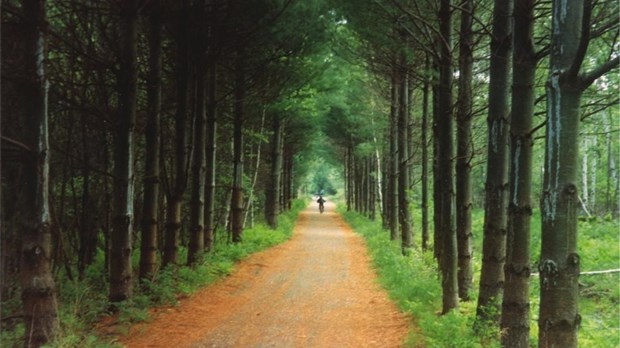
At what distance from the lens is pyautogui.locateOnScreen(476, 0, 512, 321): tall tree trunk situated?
5.59 metres

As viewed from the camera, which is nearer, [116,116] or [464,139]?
[464,139]

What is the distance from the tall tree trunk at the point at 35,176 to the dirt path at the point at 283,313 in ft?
5.21

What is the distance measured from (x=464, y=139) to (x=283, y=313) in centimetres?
419

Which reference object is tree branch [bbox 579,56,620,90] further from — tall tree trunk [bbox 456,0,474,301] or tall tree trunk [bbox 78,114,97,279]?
tall tree trunk [bbox 78,114,97,279]

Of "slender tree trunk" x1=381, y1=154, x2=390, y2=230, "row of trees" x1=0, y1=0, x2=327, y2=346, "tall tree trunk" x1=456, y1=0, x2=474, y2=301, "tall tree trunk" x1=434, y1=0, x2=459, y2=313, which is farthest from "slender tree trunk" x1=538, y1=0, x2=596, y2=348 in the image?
"slender tree trunk" x1=381, y1=154, x2=390, y2=230

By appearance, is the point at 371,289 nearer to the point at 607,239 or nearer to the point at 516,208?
the point at 516,208

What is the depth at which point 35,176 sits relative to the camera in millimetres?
4941

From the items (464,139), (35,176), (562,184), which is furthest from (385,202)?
(562,184)

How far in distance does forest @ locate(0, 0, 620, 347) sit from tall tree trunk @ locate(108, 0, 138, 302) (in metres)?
0.03

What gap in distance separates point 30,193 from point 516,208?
483 centimetres

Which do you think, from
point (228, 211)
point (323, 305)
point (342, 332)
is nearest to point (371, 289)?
point (323, 305)

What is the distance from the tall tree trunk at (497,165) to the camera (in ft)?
18.4

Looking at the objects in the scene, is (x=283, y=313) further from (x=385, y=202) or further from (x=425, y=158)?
(x=385, y=202)

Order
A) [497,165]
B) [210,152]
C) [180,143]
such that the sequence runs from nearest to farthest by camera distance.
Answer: [497,165] → [180,143] → [210,152]
